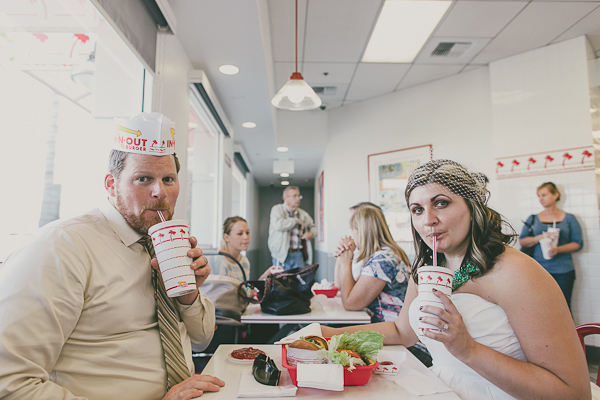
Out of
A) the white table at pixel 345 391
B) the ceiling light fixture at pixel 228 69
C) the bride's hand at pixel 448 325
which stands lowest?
the white table at pixel 345 391

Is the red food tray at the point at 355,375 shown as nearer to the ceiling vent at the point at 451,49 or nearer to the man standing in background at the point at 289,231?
the ceiling vent at the point at 451,49

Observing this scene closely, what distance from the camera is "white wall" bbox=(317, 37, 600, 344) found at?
3.78m

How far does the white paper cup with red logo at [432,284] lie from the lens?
3.24 ft

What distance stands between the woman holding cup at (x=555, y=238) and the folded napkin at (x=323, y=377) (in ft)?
11.9

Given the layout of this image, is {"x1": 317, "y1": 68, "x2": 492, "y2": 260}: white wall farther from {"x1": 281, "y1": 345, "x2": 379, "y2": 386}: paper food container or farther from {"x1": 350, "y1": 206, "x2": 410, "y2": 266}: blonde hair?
{"x1": 281, "y1": 345, "x2": 379, "y2": 386}: paper food container

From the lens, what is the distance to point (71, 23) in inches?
68.8

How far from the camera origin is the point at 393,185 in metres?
5.34

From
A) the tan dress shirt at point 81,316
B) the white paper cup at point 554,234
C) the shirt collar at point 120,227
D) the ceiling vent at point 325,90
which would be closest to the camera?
the tan dress shirt at point 81,316

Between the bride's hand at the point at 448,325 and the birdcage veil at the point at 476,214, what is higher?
the birdcage veil at the point at 476,214

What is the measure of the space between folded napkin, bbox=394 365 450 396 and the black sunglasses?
382mm

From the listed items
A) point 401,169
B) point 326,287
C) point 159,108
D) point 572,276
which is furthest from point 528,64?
point 159,108

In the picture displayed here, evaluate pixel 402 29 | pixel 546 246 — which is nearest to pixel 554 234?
pixel 546 246

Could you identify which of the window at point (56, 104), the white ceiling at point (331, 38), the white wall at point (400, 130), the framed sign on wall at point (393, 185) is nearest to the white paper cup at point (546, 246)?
the white wall at point (400, 130)

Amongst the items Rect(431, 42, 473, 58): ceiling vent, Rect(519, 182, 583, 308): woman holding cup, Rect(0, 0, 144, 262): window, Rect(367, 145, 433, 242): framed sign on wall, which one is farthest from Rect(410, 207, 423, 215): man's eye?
Rect(367, 145, 433, 242): framed sign on wall
